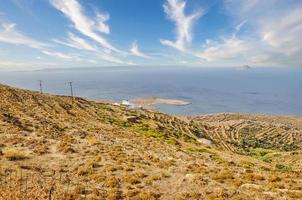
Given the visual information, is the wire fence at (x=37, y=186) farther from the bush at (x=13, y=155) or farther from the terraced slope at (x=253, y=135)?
the terraced slope at (x=253, y=135)

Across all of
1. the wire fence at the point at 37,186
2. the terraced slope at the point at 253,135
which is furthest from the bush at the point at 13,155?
the terraced slope at the point at 253,135

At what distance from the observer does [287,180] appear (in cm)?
1533

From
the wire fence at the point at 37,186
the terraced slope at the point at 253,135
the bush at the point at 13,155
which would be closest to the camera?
the wire fence at the point at 37,186

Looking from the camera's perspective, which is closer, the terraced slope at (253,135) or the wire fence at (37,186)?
the wire fence at (37,186)

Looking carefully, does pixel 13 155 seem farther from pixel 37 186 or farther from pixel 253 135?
pixel 253 135

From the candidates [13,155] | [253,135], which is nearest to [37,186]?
[13,155]

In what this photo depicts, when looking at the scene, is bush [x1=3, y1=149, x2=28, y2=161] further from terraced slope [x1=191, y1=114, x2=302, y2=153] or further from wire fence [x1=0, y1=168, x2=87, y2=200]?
terraced slope [x1=191, y1=114, x2=302, y2=153]

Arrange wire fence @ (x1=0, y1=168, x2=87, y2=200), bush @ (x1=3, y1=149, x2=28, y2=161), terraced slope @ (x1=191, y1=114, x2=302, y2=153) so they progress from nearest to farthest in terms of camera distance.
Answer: wire fence @ (x1=0, y1=168, x2=87, y2=200), bush @ (x1=3, y1=149, x2=28, y2=161), terraced slope @ (x1=191, y1=114, x2=302, y2=153)

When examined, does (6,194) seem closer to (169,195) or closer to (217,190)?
(169,195)

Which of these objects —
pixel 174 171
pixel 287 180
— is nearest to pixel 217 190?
pixel 174 171

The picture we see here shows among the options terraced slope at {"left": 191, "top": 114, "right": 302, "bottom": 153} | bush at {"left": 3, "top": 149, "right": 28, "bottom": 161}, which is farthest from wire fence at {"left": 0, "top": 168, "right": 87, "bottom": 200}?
terraced slope at {"left": 191, "top": 114, "right": 302, "bottom": 153}

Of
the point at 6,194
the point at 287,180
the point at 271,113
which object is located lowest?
the point at 271,113

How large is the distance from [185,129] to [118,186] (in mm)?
76549

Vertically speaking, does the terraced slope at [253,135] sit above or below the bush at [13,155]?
below
